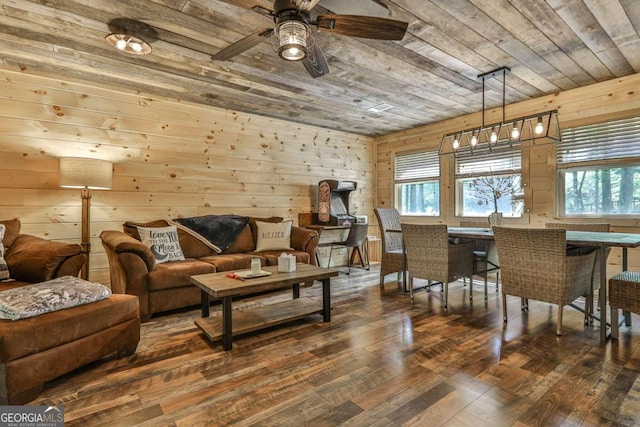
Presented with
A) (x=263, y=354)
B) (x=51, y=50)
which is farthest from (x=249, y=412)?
(x=51, y=50)

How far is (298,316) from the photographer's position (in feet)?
9.26

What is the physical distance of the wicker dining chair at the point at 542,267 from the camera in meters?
2.49

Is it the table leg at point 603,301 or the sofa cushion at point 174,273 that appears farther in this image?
the sofa cushion at point 174,273

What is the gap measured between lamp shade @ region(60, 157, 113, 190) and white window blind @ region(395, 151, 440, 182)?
4414 mm

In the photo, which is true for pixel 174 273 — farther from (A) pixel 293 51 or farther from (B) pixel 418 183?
(B) pixel 418 183

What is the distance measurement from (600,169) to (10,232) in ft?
19.0

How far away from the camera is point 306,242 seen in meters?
4.32

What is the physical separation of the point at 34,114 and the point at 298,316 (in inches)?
127

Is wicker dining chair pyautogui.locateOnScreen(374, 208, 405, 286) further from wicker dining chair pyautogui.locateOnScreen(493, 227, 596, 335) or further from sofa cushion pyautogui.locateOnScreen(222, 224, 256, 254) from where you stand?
sofa cushion pyautogui.locateOnScreen(222, 224, 256, 254)

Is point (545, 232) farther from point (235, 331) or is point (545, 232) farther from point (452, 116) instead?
point (452, 116)

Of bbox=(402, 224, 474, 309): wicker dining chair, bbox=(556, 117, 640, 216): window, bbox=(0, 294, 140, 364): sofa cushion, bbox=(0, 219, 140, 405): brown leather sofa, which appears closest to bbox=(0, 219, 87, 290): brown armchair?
bbox=(0, 219, 140, 405): brown leather sofa

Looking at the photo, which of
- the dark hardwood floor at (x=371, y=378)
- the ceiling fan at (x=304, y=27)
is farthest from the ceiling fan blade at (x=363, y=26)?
the dark hardwood floor at (x=371, y=378)

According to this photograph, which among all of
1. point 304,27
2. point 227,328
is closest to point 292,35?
point 304,27

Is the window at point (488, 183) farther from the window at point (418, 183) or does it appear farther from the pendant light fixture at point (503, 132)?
the window at point (418, 183)
